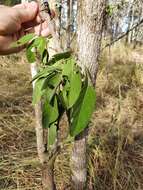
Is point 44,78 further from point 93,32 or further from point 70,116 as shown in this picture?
point 93,32

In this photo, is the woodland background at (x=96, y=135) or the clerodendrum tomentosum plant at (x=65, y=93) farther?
the woodland background at (x=96, y=135)

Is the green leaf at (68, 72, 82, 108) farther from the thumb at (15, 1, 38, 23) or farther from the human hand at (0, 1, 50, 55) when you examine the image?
the thumb at (15, 1, 38, 23)

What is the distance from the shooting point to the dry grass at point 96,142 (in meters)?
2.28

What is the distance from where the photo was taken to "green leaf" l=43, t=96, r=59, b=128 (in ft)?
3.03

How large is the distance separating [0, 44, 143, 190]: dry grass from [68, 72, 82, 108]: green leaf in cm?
125

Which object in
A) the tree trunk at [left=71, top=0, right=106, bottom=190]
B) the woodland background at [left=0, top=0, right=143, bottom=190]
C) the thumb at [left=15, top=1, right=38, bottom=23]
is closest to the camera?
the tree trunk at [left=71, top=0, right=106, bottom=190]

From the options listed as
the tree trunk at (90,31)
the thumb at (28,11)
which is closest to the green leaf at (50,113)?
the tree trunk at (90,31)

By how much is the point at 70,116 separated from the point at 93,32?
0.82ft

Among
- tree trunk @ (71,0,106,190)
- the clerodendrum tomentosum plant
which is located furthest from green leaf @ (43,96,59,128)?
tree trunk @ (71,0,106,190)

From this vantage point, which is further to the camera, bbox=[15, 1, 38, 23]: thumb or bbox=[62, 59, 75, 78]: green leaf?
bbox=[15, 1, 38, 23]: thumb

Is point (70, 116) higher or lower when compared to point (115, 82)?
higher

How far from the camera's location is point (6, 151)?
2.68m

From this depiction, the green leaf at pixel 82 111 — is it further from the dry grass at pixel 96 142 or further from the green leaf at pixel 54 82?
the dry grass at pixel 96 142

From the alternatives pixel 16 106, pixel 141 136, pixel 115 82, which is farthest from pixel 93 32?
pixel 115 82
